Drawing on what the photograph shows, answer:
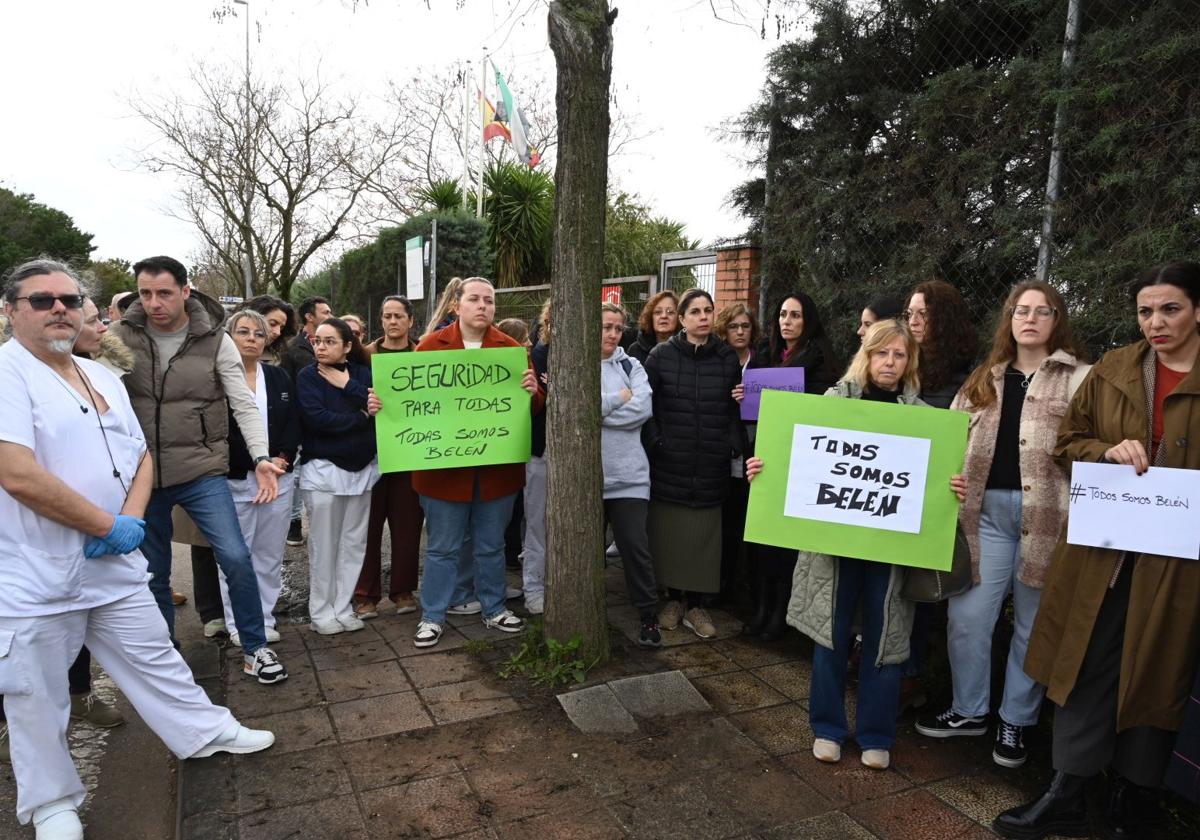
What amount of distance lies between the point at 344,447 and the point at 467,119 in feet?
59.7

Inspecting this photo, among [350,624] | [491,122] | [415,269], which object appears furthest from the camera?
[491,122]

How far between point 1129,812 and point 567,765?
2.12 m

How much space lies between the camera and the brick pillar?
22.6 ft

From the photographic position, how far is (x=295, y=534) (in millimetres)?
7418

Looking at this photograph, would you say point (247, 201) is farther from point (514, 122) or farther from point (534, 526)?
point (534, 526)

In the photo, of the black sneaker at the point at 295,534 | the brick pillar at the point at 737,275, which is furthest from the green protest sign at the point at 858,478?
the black sneaker at the point at 295,534

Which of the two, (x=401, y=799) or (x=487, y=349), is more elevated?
(x=487, y=349)

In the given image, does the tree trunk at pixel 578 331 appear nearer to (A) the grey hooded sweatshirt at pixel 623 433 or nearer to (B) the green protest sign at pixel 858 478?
(A) the grey hooded sweatshirt at pixel 623 433

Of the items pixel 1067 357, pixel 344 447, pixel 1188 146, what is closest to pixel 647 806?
pixel 1067 357

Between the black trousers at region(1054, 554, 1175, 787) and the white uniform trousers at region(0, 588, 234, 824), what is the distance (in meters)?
3.31

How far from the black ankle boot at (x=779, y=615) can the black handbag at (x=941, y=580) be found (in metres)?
1.42

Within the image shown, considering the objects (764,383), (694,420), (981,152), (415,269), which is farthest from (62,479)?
(415,269)

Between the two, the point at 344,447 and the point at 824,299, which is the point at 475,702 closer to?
the point at 344,447

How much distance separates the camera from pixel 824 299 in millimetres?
6051
